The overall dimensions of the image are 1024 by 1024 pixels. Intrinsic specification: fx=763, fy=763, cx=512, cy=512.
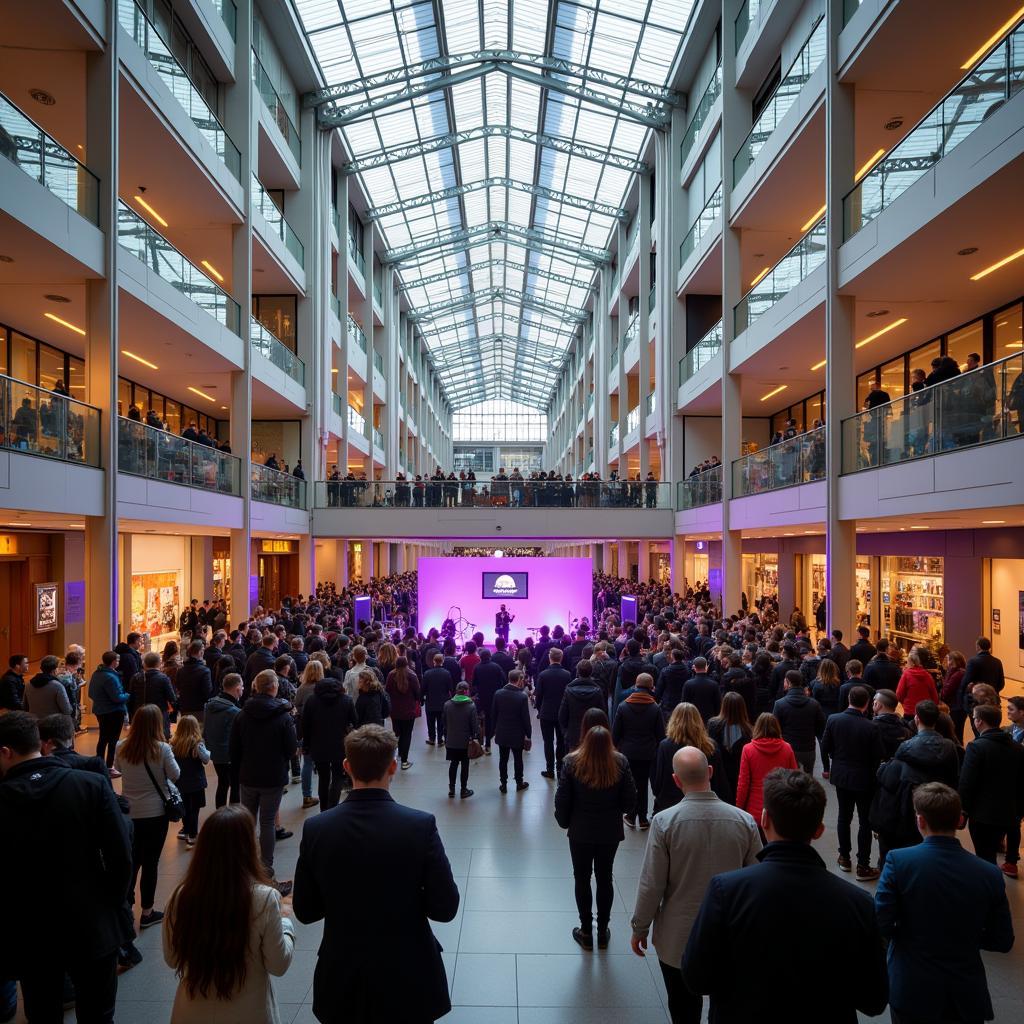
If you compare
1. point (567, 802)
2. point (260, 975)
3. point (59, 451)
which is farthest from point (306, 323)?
point (260, 975)

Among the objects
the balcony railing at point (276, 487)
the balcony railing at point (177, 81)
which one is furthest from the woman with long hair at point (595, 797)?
the balcony railing at point (276, 487)

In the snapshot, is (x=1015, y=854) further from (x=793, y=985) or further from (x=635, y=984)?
(x=793, y=985)

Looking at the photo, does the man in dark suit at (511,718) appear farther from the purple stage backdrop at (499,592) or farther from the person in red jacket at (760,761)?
the purple stage backdrop at (499,592)

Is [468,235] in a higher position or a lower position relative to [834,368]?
higher

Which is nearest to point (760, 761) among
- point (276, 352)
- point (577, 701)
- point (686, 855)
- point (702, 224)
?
point (686, 855)

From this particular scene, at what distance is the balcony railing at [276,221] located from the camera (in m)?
21.4

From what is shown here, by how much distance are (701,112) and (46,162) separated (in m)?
20.0

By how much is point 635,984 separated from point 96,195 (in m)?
13.5

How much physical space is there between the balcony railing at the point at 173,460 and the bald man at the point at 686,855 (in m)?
12.2

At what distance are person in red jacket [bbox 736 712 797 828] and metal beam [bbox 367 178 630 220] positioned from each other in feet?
101

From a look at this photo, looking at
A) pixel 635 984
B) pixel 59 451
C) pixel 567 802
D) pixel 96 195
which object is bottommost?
pixel 635 984

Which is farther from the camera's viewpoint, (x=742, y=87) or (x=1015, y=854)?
(x=742, y=87)

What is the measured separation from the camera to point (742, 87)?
20.8 metres

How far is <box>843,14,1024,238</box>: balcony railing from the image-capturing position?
31.1ft
